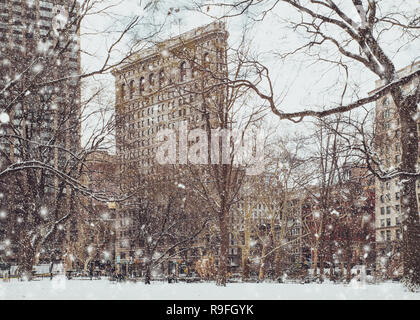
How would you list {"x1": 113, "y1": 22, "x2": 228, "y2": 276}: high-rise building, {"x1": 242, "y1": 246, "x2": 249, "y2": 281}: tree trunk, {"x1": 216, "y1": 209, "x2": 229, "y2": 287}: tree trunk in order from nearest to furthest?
{"x1": 113, "y1": 22, "x2": 228, "y2": 276}: high-rise building < {"x1": 216, "y1": 209, "x2": 229, "y2": 287}: tree trunk < {"x1": 242, "y1": 246, "x2": 249, "y2": 281}: tree trunk

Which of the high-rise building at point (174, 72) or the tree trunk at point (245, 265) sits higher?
the high-rise building at point (174, 72)

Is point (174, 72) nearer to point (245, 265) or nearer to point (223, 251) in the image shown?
point (223, 251)

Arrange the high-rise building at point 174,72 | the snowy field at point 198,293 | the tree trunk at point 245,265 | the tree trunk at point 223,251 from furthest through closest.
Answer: the tree trunk at point 245,265 → the tree trunk at point 223,251 → the high-rise building at point 174,72 → the snowy field at point 198,293

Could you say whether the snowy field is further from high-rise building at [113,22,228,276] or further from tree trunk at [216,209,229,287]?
high-rise building at [113,22,228,276]

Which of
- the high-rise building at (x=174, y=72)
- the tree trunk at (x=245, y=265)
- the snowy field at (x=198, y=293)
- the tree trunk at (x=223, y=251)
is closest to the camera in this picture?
the snowy field at (x=198, y=293)

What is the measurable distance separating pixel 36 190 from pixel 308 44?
40.9 ft

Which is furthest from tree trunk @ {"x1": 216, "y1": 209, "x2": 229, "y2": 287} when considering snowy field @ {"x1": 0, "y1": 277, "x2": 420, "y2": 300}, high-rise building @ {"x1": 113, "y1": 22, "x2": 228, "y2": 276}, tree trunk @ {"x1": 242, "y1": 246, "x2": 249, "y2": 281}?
tree trunk @ {"x1": 242, "y1": 246, "x2": 249, "y2": 281}

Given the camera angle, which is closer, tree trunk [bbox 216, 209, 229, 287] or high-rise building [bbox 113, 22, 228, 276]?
high-rise building [bbox 113, 22, 228, 276]

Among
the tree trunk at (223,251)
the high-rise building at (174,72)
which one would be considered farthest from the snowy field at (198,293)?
the high-rise building at (174,72)

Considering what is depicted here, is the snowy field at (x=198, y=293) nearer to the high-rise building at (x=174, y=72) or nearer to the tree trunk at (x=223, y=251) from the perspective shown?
the tree trunk at (x=223, y=251)
